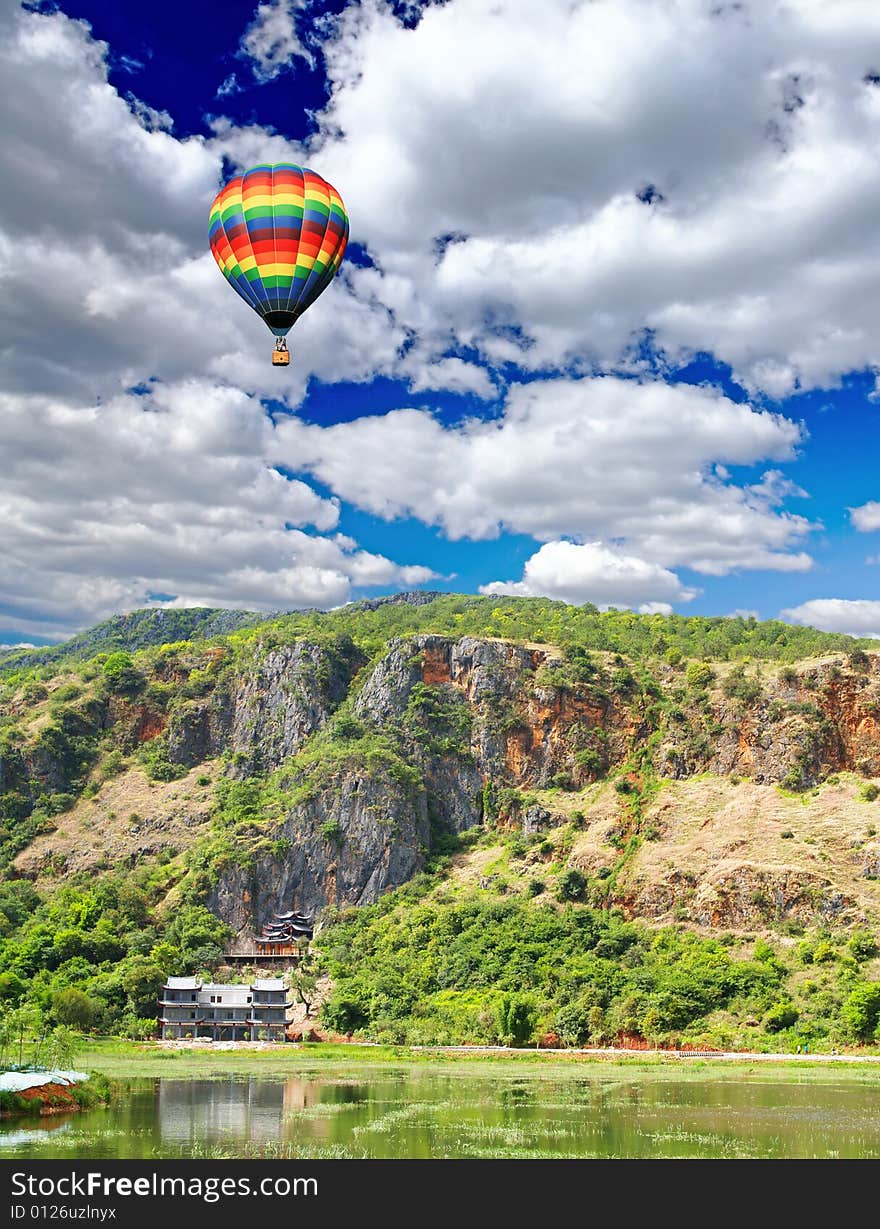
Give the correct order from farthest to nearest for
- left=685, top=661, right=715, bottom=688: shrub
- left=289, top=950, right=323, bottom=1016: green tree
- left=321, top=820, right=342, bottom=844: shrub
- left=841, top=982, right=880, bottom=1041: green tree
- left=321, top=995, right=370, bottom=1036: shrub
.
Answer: left=685, top=661, right=715, bottom=688: shrub, left=321, top=820, right=342, bottom=844: shrub, left=289, top=950, right=323, bottom=1016: green tree, left=321, top=995, right=370, bottom=1036: shrub, left=841, top=982, right=880, bottom=1041: green tree

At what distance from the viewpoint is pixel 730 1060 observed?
179ft

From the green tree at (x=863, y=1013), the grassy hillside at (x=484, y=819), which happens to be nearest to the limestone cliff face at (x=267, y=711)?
the grassy hillside at (x=484, y=819)

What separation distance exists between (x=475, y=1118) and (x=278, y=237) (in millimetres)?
29443

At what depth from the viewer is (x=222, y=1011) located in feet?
234

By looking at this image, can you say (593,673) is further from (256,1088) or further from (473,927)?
(256,1088)

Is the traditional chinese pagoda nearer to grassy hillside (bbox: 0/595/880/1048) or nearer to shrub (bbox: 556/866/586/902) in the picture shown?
grassy hillside (bbox: 0/595/880/1048)

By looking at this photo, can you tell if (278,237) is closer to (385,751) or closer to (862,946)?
(862,946)

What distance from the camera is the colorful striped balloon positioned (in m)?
38.2

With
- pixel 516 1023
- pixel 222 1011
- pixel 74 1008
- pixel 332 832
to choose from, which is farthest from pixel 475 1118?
pixel 332 832

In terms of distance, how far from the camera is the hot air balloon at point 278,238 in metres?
38.2

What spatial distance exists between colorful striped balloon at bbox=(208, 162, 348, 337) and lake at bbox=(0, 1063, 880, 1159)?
86.5ft

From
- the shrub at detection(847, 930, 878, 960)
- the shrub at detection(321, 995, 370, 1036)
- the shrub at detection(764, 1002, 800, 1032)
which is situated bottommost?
the shrub at detection(321, 995, 370, 1036)

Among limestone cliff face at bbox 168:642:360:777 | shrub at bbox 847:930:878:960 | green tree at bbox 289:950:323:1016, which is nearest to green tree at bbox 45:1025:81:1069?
green tree at bbox 289:950:323:1016

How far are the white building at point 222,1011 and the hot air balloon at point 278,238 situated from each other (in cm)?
4804
